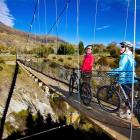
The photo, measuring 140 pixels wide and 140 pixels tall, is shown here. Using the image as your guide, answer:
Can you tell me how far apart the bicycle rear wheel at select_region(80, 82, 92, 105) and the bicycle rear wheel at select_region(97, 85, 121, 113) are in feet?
1.96

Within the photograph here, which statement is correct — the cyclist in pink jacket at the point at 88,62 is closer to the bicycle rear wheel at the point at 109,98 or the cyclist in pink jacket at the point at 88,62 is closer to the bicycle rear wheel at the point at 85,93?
the bicycle rear wheel at the point at 85,93

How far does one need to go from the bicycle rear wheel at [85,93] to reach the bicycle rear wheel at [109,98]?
0.60m

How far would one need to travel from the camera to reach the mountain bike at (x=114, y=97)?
6.69 m

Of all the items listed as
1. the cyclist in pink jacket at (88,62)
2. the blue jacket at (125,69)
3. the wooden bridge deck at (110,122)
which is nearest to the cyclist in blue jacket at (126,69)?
the blue jacket at (125,69)

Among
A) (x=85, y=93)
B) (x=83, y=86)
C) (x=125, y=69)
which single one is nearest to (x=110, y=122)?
(x=125, y=69)

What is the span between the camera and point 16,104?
30.9 metres

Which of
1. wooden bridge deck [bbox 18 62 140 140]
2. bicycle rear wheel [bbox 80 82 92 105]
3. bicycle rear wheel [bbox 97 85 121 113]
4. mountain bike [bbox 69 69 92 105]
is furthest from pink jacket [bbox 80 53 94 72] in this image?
bicycle rear wheel [bbox 97 85 121 113]

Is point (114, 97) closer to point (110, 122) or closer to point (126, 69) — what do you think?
point (110, 122)

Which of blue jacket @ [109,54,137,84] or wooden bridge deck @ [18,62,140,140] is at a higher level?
blue jacket @ [109,54,137,84]

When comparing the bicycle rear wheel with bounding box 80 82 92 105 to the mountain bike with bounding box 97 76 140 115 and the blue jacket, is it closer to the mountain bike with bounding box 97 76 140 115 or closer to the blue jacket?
the mountain bike with bounding box 97 76 140 115

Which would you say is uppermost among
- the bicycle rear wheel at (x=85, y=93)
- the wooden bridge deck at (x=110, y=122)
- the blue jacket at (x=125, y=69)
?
the blue jacket at (x=125, y=69)

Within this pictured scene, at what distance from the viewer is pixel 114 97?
7.16 meters

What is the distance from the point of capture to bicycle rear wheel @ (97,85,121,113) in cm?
709

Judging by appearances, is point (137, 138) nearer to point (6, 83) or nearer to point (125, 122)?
point (125, 122)
